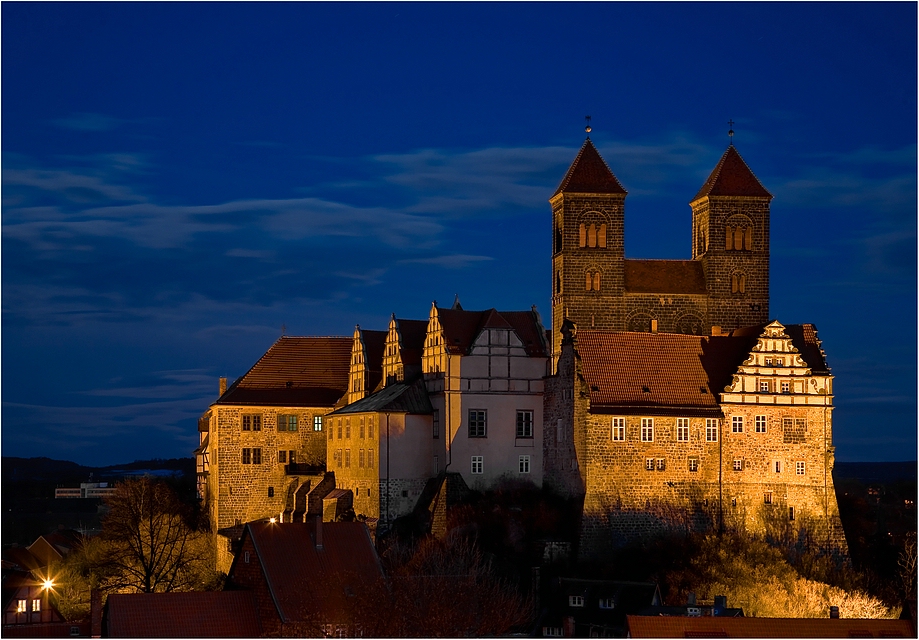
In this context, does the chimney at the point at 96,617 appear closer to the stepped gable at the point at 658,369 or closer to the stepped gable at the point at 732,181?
the stepped gable at the point at 658,369

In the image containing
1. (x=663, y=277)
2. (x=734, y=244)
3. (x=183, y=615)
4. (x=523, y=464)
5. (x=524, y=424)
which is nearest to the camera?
(x=183, y=615)

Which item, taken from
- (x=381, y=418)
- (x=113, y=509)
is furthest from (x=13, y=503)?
(x=381, y=418)

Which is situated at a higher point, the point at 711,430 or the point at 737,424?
the point at 737,424

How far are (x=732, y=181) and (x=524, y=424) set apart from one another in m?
20.3

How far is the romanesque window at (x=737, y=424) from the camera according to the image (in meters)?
81.4

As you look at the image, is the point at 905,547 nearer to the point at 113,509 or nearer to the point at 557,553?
the point at 557,553

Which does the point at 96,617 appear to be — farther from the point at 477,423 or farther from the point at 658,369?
the point at 658,369

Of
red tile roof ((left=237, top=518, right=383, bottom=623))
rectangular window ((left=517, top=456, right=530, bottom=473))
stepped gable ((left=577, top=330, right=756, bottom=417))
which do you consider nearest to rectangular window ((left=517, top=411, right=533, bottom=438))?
rectangular window ((left=517, top=456, right=530, bottom=473))

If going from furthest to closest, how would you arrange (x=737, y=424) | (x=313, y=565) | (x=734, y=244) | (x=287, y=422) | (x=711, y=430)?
1. (x=734, y=244)
2. (x=287, y=422)
3. (x=737, y=424)
4. (x=711, y=430)
5. (x=313, y=565)

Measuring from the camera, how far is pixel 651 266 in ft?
309

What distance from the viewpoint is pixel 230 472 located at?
92375 millimetres

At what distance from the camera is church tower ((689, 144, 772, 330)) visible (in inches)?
3701

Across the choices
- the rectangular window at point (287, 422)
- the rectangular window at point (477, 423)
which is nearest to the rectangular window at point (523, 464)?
the rectangular window at point (477, 423)

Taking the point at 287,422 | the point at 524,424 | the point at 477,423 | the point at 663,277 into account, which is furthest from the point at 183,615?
the point at 663,277
